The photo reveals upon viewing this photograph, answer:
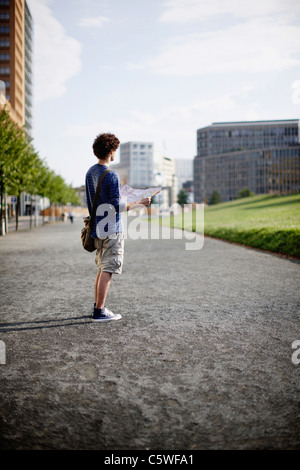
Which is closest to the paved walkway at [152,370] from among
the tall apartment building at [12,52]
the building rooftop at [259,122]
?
the tall apartment building at [12,52]

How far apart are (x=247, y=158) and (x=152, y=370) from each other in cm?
14906

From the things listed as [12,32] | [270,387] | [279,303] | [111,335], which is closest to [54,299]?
[111,335]

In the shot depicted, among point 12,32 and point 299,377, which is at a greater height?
point 12,32

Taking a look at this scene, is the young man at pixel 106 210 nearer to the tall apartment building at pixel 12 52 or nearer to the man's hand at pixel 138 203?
the man's hand at pixel 138 203

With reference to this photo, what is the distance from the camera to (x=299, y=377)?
3.17m

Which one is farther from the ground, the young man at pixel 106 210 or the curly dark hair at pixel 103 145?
the curly dark hair at pixel 103 145

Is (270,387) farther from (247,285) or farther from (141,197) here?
(247,285)

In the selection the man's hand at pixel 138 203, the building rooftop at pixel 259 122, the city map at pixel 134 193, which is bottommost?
the man's hand at pixel 138 203

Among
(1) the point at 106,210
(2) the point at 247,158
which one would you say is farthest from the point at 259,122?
(1) the point at 106,210

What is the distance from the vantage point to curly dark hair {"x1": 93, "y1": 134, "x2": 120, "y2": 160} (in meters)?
4.71

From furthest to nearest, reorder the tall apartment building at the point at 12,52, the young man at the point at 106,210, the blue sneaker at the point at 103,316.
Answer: the tall apartment building at the point at 12,52, the blue sneaker at the point at 103,316, the young man at the point at 106,210

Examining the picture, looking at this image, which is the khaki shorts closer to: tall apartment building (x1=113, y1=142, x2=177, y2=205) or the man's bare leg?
the man's bare leg

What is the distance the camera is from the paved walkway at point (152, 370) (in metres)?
2.38
